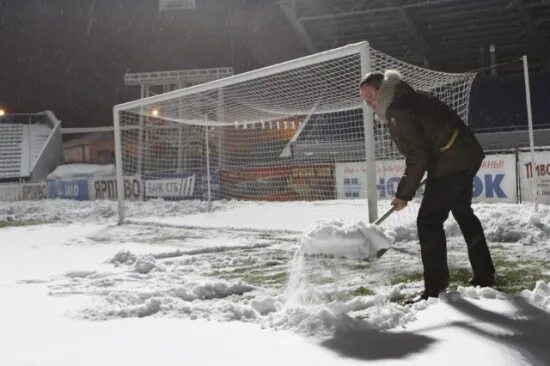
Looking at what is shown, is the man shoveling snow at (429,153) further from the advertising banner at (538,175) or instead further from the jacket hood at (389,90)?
the advertising banner at (538,175)

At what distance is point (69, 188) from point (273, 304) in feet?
68.9

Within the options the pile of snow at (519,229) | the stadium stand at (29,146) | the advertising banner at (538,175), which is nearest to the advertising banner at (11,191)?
the stadium stand at (29,146)

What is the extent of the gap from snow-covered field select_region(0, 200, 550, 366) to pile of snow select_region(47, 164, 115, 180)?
21190mm

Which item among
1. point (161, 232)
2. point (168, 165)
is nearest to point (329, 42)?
point (168, 165)

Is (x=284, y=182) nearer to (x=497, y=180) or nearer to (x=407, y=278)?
(x=497, y=180)

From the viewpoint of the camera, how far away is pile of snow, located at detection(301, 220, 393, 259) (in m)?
4.30

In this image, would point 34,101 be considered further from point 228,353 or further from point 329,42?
point 228,353

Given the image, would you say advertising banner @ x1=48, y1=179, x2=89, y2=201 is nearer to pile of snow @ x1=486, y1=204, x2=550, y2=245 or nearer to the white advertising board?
the white advertising board

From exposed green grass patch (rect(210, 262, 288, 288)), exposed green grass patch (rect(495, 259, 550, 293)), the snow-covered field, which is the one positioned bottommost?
exposed green grass patch (rect(210, 262, 288, 288))

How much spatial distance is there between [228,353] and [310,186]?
11.3 meters

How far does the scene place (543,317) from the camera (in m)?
2.89

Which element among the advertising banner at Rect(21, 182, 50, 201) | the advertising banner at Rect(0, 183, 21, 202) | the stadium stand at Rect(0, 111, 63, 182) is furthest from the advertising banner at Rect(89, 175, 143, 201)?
the stadium stand at Rect(0, 111, 63, 182)

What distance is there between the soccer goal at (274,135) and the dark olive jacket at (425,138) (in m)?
2.89

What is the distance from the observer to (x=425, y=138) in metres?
3.52
